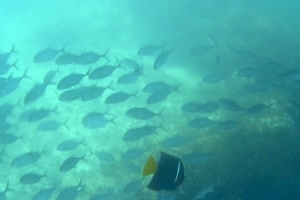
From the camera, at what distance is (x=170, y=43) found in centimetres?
2175

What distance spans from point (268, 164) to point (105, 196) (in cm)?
448

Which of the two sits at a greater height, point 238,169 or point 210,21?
point 238,169

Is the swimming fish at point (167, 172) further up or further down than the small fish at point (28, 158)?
further up

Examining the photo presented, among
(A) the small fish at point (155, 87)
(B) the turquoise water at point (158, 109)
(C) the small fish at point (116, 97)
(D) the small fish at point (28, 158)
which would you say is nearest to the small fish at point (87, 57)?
(B) the turquoise water at point (158, 109)

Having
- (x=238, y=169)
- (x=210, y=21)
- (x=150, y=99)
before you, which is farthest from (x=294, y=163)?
(x=210, y=21)

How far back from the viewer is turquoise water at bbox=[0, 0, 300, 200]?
8.54m

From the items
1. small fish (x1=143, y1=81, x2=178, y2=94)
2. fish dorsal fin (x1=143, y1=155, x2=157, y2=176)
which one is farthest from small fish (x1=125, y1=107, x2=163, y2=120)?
fish dorsal fin (x1=143, y1=155, x2=157, y2=176)

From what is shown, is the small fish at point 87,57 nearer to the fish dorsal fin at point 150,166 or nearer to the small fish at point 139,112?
the small fish at point 139,112

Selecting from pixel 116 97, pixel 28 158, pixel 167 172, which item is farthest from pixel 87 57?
pixel 167 172

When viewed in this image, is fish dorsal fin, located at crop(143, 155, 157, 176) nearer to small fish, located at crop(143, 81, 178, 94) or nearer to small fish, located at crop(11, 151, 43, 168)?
small fish, located at crop(11, 151, 43, 168)

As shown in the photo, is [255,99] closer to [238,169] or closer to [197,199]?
[238,169]

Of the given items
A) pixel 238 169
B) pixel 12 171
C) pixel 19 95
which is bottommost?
pixel 19 95

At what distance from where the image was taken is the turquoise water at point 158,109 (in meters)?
8.54

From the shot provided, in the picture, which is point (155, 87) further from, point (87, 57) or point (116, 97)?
point (87, 57)
